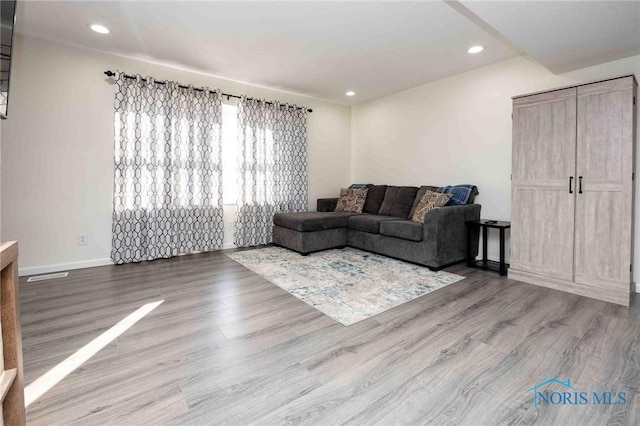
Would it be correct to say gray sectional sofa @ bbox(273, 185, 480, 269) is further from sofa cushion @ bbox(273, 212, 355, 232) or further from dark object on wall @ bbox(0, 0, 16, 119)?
dark object on wall @ bbox(0, 0, 16, 119)

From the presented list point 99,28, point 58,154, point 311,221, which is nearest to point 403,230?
point 311,221

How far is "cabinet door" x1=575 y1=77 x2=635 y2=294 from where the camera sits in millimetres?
2502

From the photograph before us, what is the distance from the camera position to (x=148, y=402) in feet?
4.59

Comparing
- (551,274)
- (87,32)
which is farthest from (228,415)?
(87,32)

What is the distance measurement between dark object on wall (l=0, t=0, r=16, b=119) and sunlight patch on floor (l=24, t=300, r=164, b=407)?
1248mm

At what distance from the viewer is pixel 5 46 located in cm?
141

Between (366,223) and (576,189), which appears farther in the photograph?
(366,223)

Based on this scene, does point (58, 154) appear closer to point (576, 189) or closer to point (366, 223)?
point (366, 223)

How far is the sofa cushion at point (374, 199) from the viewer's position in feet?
15.8

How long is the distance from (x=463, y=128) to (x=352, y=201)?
6.13 ft

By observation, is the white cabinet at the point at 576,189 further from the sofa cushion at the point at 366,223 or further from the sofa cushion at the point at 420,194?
the sofa cushion at the point at 366,223

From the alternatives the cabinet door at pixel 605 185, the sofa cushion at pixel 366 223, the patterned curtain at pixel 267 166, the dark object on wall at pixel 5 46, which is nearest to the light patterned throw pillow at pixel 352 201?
the sofa cushion at pixel 366 223

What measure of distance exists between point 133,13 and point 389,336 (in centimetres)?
334

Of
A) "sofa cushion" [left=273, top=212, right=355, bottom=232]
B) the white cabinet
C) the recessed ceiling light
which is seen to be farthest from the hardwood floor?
the recessed ceiling light
